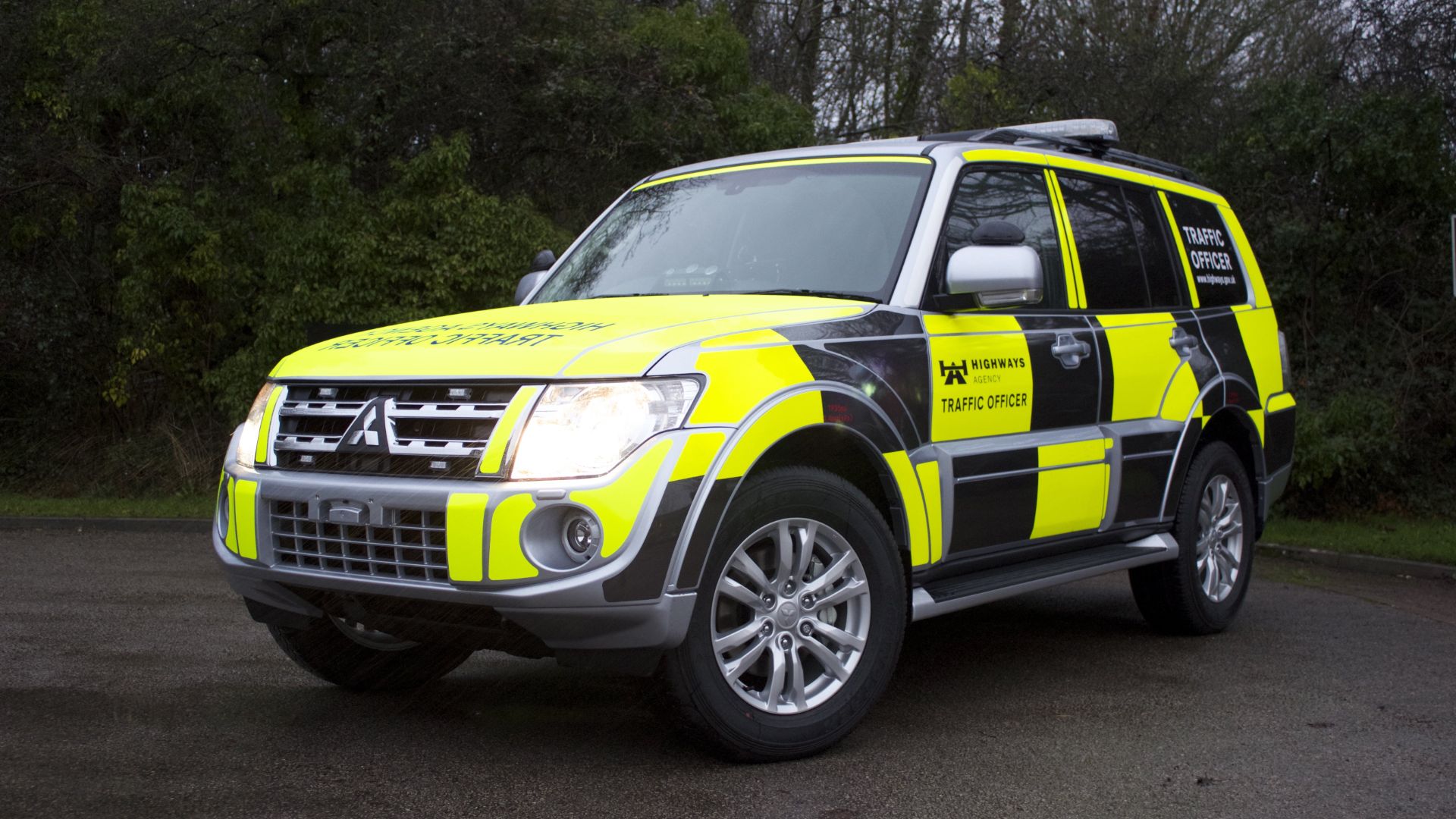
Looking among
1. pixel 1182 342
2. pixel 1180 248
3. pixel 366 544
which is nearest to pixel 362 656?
pixel 366 544

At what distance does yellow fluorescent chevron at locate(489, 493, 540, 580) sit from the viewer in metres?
3.90

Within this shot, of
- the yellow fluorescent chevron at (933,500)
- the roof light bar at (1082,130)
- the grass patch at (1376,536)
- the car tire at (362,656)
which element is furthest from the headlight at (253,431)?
the grass patch at (1376,536)

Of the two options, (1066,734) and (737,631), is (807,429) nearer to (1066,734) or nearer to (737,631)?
(737,631)

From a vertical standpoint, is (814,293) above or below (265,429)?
above

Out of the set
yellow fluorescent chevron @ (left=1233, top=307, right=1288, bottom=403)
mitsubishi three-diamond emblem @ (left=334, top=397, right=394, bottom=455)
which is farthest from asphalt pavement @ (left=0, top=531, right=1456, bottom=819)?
yellow fluorescent chevron @ (left=1233, top=307, right=1288, bottom=403)

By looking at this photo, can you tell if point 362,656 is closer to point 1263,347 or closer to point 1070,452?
point 1070,452

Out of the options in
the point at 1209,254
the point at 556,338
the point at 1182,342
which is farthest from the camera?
the point at 1209,254

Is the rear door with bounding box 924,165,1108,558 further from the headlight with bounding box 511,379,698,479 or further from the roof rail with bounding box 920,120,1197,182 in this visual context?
the headlight with bounding box 511,379,698,479

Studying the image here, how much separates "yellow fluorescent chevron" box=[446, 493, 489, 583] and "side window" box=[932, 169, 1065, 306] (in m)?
2.07

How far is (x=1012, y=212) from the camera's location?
5.66m

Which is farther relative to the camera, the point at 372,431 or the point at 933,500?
the point at 933,500

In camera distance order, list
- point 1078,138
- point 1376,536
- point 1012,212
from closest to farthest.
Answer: point 1012,212, point 1078,138, point 1376,536

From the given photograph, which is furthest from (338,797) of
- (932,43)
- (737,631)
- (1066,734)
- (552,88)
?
(932,43)

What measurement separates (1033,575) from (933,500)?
685 millimetres
